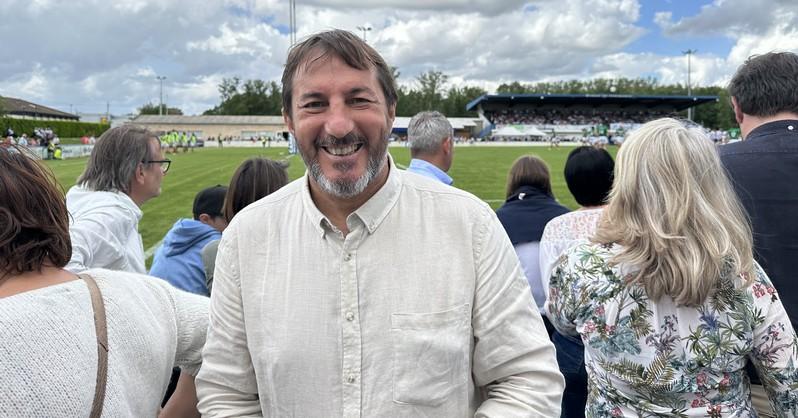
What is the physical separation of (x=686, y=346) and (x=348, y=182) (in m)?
1.33

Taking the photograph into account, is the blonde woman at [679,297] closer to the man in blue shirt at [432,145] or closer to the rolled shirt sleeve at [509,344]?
the rolled shirt sleeve at [509,344]

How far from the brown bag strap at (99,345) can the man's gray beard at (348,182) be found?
705 millimetres

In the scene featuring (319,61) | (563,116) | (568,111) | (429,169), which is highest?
(568,111)

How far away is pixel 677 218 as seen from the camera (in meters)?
2.02

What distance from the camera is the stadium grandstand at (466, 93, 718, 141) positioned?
3450 inches

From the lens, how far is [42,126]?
6194 cm

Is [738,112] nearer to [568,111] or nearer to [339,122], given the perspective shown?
[339,122]

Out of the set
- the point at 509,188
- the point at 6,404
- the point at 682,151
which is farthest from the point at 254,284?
the point at 509,188

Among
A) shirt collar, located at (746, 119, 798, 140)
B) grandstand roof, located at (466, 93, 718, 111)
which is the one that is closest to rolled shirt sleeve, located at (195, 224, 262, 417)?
shirt collar, located at (746, 119, 798, 140)

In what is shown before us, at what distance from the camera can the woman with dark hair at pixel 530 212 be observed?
12.1 ft

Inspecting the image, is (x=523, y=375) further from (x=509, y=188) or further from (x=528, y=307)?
(x=509, y=188)

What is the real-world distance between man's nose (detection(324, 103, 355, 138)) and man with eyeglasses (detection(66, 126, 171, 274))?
1918 mm

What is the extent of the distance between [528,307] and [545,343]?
12 centimetres

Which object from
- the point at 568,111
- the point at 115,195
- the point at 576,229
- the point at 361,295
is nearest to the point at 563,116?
the point at 568,111
